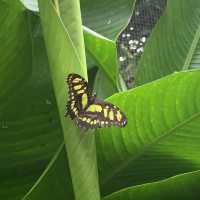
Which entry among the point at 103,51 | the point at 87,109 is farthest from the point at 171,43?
the point at 87,109

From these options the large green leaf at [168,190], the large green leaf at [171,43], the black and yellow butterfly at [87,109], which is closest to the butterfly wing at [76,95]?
the black and yellow butterfly at [87,109]

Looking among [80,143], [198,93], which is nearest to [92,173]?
[80,143]

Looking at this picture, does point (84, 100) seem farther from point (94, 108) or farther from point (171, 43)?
point (171, 43)

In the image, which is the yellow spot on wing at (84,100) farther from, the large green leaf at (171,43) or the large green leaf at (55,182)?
the large green leaf at (171,43)

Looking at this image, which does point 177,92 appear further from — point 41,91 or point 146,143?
point 41,91

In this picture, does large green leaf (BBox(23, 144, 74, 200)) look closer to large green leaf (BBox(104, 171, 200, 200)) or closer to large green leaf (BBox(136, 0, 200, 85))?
large green leaf (BBox(104, 171, 200, 200))

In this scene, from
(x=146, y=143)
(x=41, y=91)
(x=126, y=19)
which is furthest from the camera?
(x=126, y=19)

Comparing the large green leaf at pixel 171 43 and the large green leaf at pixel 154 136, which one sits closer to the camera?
the large green leaf at pixel 154 136
